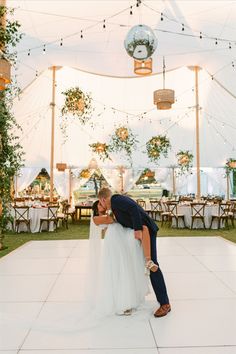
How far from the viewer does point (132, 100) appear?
13.4 m

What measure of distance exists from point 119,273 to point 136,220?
52 centimetres

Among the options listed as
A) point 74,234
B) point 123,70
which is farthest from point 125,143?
point 74,234

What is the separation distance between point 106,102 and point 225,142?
502cm

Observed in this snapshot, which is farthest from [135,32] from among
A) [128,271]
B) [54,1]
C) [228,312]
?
[228,312]

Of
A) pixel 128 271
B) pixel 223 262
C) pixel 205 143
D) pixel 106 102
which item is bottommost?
pixel 223 262

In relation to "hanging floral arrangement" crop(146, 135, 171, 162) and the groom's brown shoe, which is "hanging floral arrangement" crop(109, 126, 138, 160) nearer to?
→ "hanging floral arrangement" crop(146, 135, 171, 162)

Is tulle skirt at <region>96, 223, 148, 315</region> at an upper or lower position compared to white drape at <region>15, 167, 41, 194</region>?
lower

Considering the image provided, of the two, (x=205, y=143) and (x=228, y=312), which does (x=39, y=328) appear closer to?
→ (x=228, y=312)

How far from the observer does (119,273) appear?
310 cm

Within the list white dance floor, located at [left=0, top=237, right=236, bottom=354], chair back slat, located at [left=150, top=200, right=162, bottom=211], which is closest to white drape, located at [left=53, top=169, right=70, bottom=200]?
chair back slat, located at [left=150, top=200, right=162, bottom=211]

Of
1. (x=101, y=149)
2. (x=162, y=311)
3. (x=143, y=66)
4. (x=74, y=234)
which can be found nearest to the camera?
(x=162, y=311)

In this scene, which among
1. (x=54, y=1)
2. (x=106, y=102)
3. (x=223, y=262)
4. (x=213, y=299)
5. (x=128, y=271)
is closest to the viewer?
(x=128, y=271)

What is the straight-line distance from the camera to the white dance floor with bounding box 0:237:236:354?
2498mm

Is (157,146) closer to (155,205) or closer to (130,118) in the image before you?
(130,118)
